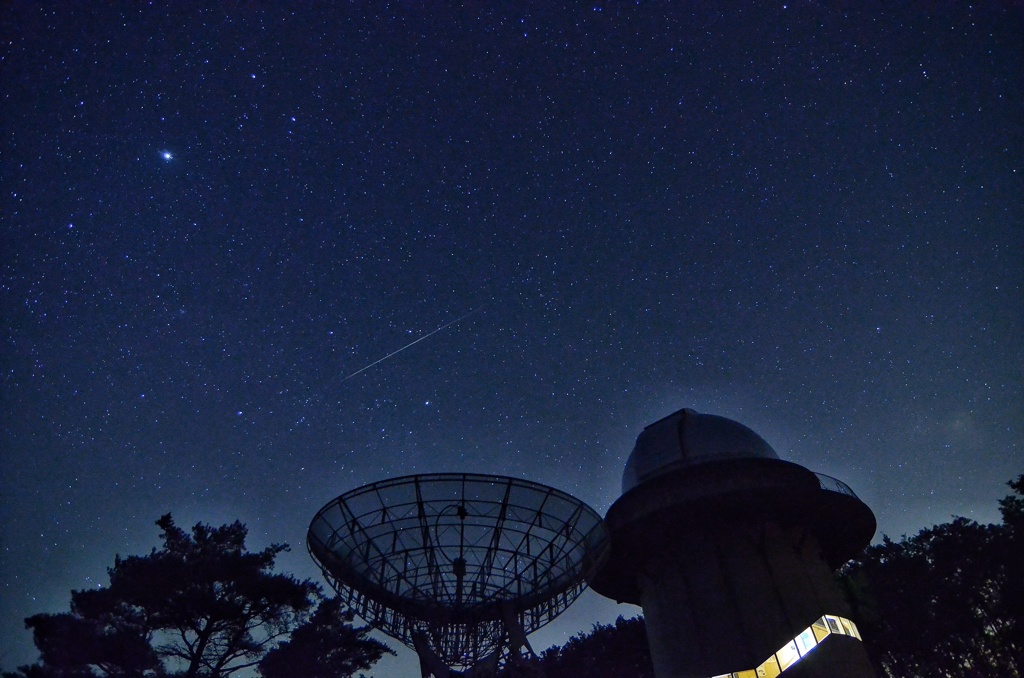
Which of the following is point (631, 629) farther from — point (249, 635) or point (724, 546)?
point (249, 635)

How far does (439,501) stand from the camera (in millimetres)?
22781

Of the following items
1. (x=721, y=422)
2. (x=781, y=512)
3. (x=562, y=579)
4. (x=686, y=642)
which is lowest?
(x=686, y=642)

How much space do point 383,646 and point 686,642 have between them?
17956 millimetres

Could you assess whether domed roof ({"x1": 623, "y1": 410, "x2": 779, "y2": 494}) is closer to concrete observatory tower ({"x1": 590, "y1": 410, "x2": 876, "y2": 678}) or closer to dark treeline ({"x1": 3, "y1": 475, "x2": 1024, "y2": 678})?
concrete observatory tower ({"x1": 590, "y1": 410, "x2": 876, "y2": 678})

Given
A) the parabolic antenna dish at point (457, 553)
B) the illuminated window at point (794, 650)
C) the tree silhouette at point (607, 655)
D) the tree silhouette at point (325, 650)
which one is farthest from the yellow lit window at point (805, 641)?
the tree silhouette at point (325, 650)

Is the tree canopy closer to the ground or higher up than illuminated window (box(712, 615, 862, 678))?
higher up

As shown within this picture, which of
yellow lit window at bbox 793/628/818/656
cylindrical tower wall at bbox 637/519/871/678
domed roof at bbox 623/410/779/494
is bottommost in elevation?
yellow lit window at bbox 793/628/818/656

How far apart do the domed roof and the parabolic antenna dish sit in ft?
32.3

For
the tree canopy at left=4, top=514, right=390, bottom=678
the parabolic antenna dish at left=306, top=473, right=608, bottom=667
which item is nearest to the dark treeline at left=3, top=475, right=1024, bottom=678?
the tree canopy at left=4, top=514, right=390, bottom=678

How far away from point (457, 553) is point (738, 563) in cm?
1387

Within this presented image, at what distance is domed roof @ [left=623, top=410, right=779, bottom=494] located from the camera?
32375mm

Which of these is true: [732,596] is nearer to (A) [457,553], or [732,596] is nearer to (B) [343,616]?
(A) [457,553]

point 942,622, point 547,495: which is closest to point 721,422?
point 547,495

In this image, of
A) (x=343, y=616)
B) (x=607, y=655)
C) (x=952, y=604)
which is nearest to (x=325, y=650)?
(x=343, y=616)
